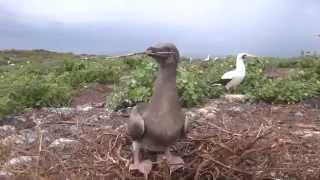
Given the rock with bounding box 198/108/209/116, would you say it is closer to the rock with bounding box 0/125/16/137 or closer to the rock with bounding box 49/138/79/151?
the rock with bounding box 49/138/79/151

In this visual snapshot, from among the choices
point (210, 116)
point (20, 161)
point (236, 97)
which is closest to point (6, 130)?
point (20, 161)

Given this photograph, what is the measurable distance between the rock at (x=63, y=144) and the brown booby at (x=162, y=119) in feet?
4.48

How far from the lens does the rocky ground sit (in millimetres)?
5379

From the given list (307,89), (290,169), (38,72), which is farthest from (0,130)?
(38,72)

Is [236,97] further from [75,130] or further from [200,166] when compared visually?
[200,166]

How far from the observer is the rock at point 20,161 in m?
5.91

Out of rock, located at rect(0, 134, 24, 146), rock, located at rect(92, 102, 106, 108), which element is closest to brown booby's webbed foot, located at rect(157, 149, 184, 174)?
rock, located at rect(0, 134, 24, 146)

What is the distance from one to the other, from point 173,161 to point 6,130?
2875mm

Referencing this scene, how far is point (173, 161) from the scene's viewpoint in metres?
5.38

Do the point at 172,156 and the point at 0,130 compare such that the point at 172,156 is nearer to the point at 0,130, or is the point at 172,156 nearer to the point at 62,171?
the point at 62,171

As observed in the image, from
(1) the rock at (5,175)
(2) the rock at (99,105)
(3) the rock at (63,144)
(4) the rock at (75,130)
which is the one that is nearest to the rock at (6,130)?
(4) the rock at (75,130)

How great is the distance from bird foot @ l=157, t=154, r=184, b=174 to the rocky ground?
6 centimetres

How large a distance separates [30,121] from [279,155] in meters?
3.44

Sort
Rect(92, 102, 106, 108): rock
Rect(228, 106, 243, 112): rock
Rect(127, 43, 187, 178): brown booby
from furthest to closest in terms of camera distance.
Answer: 1. Rect(92, 102, 106, 108): rock
2. Rect(228, 106, 243, 112): rock
3. Rect(127, 43, 187, 178): brown booby
